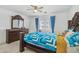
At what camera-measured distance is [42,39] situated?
2164 millimetres

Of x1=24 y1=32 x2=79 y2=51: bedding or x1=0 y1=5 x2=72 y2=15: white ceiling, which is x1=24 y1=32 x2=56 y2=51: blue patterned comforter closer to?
x1=24 y1=32 x2=79 y2=51: bedding

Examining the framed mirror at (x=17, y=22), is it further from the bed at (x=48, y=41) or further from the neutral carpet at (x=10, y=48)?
the neutral carpet at (x=10, y=48)

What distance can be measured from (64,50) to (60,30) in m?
0.40

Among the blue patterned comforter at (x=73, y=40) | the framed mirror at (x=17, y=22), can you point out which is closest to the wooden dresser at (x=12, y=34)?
the framed mirror at (x=17, y=22)

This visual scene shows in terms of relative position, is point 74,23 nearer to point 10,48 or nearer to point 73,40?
point 73,40

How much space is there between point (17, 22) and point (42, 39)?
72cm

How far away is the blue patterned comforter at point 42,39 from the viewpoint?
2.07 m

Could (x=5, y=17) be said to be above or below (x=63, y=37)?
above

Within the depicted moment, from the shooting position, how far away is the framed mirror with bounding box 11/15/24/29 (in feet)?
7.47

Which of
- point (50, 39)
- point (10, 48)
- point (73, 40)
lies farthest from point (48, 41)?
point (10, 48)

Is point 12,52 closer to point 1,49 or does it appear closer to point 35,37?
point 1,49

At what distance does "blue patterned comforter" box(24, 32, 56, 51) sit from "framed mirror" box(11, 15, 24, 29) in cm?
30

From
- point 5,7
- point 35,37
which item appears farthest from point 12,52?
point 5,7
